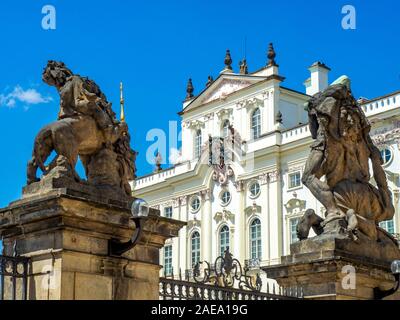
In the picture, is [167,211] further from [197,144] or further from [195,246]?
[197,144]

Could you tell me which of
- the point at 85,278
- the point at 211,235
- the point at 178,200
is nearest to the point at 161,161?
the point at 178,200

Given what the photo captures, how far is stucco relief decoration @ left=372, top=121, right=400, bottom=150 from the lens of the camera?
36.2 metres

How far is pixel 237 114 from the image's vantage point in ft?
147

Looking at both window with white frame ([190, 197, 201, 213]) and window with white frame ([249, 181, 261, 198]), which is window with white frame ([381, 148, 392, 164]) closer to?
window with white frame ([249, 181, 261, 198])

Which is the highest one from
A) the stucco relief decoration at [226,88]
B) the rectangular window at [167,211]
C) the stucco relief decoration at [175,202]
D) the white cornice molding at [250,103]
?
the stucco relief decoration at [226,88]

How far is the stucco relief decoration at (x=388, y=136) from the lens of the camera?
36.2m

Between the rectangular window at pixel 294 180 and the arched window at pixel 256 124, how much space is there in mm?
3315

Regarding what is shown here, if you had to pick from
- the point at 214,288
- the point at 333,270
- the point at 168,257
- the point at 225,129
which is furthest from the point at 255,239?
the point at 214,288

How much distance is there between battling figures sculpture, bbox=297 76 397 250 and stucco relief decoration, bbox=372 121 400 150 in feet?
84.6

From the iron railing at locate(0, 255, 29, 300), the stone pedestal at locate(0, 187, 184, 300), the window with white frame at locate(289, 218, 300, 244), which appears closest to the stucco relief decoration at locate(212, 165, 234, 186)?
the window with white frame at locate(289, 218, 300, 244)

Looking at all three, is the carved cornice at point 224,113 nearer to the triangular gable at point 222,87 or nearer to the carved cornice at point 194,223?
the triangular gable at point 222,87

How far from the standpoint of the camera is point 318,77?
44.8 m

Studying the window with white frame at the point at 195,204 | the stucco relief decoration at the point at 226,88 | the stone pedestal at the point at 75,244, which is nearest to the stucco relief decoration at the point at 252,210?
the window with white frame at the point at 195,204
